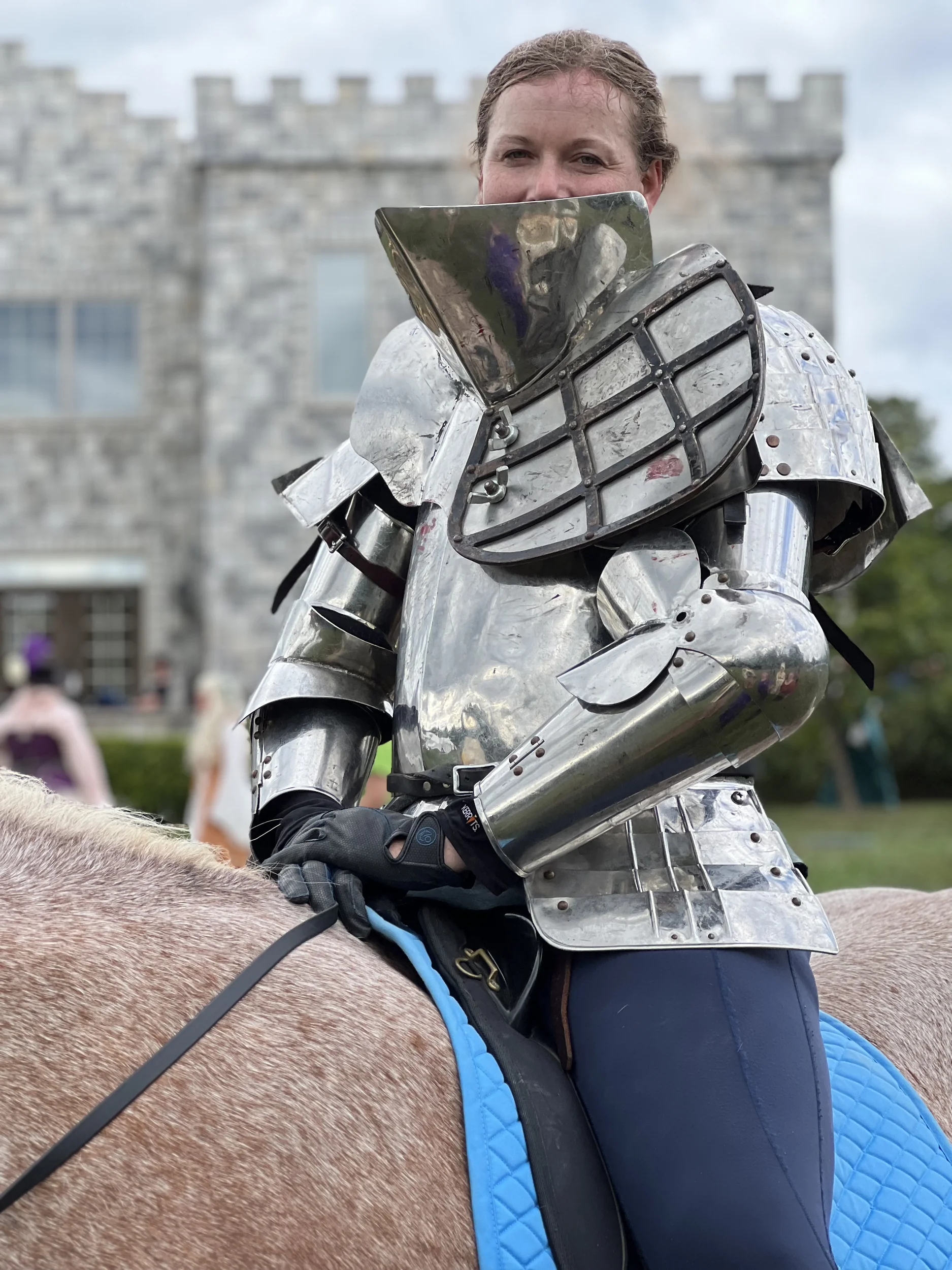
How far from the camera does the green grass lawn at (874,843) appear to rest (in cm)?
1183

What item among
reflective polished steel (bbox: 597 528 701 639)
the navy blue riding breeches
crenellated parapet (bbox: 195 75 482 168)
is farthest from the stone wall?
the navy blue riding breeches

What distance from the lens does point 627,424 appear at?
2039 millimetres

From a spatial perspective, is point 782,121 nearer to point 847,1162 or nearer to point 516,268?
point 516,268

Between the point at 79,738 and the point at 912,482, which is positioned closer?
the point at 912,482

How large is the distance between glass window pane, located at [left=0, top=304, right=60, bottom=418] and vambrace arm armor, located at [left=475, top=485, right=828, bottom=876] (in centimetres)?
2239

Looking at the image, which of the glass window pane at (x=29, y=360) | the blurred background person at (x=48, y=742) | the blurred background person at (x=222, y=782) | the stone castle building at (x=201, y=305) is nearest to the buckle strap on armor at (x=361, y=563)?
the blurred background person at (x=222, y=782)

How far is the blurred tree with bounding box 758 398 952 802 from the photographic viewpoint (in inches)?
797

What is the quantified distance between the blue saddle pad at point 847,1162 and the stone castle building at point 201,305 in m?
18.1

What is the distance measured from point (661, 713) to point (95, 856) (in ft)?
2.60

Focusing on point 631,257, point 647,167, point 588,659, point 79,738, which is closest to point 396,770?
point 588,659

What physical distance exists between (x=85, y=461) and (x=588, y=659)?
72.7ft

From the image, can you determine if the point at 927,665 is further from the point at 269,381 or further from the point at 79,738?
the point at 79,738

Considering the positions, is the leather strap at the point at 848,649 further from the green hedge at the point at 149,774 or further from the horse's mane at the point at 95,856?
the green hedge at the point at 149,774

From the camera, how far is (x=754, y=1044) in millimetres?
1844
